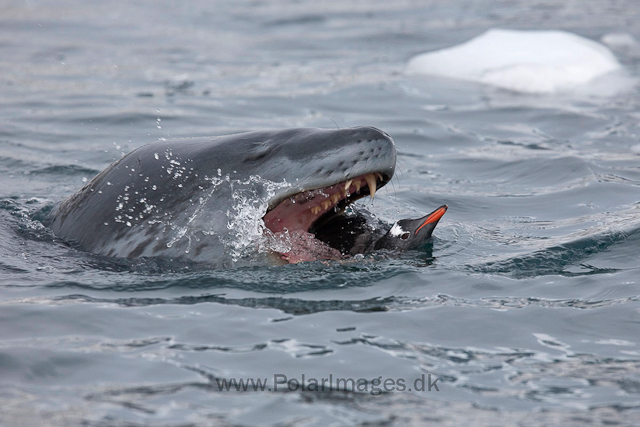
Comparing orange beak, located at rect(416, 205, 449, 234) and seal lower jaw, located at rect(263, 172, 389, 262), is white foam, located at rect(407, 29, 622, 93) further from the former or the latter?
seal lower jaw, located at rect(263, 172, 389, 262)

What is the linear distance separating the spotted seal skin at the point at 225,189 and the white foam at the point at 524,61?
7272mm

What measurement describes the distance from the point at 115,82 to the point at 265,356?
29.1 ft

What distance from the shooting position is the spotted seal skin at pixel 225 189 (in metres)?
4.96

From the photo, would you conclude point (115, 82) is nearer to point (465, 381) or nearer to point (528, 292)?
point (528, 292)

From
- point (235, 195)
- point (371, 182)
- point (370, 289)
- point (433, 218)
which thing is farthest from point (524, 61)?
point (235, 195)

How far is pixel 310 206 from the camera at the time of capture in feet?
17.0

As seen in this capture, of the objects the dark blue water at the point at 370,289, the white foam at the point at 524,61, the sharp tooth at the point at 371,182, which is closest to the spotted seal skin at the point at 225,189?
the sharp tooth at the point at 371,182

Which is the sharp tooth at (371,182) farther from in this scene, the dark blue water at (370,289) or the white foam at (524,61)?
the white foam at (524,61)

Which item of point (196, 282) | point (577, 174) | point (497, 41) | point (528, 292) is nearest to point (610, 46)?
point (497, 41)

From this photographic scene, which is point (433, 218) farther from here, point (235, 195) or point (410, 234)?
point (235, 195)

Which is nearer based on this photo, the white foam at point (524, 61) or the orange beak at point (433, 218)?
the orange beak at point (433, 218)

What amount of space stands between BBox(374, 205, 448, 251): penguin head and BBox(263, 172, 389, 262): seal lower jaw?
0.53 m

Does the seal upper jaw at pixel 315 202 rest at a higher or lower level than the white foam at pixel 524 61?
lower

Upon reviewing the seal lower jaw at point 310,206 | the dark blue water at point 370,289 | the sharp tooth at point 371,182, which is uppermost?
the sharp tooth at point 371,182
